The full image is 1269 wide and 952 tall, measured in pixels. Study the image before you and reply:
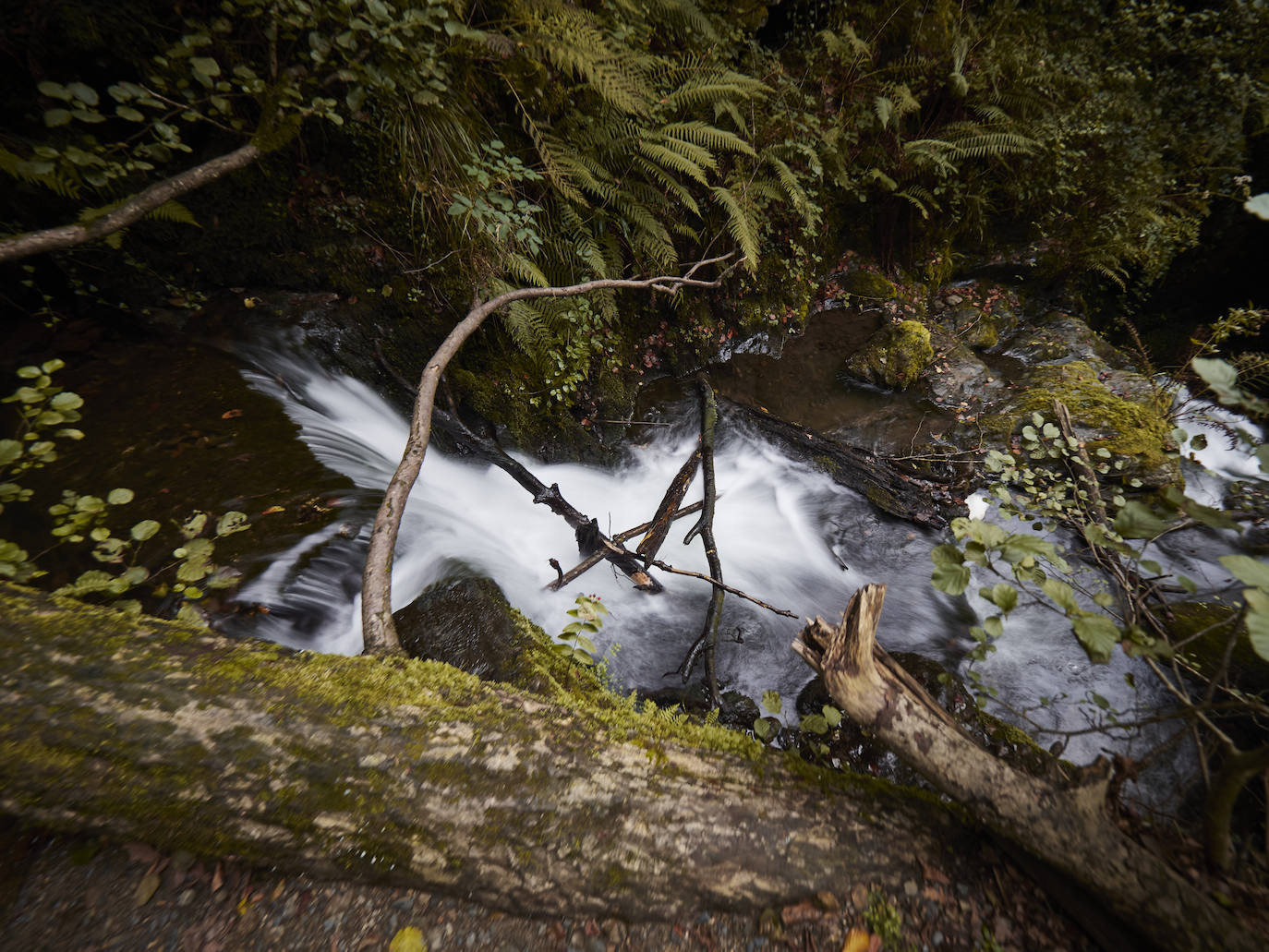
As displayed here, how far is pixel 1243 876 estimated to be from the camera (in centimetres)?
132

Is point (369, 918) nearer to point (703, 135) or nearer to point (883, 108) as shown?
point (703, 135)

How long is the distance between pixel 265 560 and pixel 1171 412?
7773mm

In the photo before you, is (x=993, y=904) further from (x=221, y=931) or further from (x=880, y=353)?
(x=880, y=353)

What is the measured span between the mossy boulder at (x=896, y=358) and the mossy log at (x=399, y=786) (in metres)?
4.98

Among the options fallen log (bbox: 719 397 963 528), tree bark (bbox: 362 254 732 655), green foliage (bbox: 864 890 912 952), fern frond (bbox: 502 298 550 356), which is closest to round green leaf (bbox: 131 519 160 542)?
tree bark (bbox: 362 254 732 655)

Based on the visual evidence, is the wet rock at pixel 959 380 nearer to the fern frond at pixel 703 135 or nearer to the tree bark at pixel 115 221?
the fern frond at pixel 703 135

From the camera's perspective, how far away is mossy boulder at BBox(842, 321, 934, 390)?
5531 millimetres

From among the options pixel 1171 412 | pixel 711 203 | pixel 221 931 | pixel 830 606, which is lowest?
pixel 830 606

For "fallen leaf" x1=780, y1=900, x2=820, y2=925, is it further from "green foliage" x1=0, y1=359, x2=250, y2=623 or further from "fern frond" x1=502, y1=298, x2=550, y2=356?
"fern frond" x1=502, y1=298, x2=550, y2=356

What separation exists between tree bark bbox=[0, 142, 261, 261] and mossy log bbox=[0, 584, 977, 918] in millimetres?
1613

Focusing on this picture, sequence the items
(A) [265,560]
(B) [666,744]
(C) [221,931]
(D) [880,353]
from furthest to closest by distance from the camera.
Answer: (D) [880,353]
(A) [265,560]
(B) [666,744]
(C) [221,931]

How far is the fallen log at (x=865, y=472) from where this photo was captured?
4.39m

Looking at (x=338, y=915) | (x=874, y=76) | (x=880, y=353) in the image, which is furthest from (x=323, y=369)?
(x=874, y=76)

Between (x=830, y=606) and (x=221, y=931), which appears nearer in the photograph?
(x=221, y=931)
